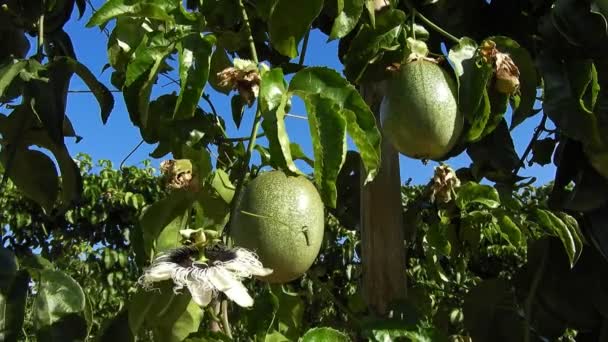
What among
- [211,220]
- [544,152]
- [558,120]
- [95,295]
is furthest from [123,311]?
[95,295]

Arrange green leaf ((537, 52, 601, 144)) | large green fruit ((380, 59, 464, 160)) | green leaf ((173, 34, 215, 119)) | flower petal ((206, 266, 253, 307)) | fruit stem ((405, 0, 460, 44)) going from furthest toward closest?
green leaf ((537, 52, 601, 144)) → fruit stem ((405, 0, 460, 44)) → large green fruit ((380, 59, 464, 160)) → green leaf ((173, 34, 215, 119)) → flower petal ((206, 266, 253, 307))

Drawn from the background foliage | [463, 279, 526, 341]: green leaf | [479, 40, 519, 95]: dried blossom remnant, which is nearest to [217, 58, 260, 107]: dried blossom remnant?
the background foliage

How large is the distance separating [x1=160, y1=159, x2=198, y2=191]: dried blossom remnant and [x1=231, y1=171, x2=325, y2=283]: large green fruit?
0.12m

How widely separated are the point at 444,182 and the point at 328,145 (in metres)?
0.54

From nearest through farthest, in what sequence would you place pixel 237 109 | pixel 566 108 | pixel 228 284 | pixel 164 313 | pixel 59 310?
pixel 228 284, pixel 164 313, pixel 59 310, pixel 566 108, pixel 237 109

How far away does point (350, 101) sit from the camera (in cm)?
91

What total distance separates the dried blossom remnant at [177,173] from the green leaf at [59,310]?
25 cm

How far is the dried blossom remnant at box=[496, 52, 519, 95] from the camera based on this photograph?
3.61 ft

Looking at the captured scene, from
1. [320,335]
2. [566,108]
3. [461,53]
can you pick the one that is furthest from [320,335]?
[566,108]

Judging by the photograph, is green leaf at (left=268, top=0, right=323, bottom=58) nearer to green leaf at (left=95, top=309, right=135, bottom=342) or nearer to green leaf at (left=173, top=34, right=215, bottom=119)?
green leaf at (left=173, top=34, right=215, bottom=119)

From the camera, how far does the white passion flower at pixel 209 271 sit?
2.73 ft

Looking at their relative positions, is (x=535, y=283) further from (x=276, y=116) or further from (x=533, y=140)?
(x=276, y=116)

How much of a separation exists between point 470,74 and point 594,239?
43 cm

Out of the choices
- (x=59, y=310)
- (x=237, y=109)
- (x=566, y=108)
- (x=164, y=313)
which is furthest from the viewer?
(x=237, y=109)
